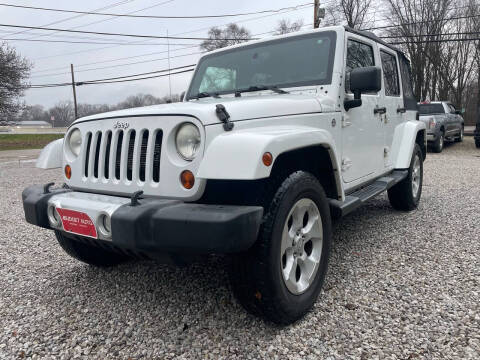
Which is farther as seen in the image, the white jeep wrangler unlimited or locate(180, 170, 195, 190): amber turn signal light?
locate(180, 170, 195, 190): amber turn signal light

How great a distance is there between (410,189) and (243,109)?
3.37 metres

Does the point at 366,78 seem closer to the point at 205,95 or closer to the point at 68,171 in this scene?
the point at 205,95

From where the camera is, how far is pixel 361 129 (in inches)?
135

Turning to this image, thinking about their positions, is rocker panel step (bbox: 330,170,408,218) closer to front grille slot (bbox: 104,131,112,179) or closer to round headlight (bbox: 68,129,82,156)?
front grille slot (bbox: 104,131,112,179)

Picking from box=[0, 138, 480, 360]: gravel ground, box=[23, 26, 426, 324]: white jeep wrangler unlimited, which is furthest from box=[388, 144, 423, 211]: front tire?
box=[23, 26, 426, 324]: white jeep wrangler unlimited

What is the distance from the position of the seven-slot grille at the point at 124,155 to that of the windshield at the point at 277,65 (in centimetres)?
125

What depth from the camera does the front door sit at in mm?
3166

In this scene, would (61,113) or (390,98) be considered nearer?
(390,98)

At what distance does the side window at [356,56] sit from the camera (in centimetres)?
318

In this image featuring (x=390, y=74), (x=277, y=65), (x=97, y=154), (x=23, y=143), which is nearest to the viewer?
(x=97, y=154)

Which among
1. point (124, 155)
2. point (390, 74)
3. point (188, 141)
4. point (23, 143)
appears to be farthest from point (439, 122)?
point (23, 143)

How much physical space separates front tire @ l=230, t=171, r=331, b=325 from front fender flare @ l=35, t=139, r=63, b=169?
1.63m

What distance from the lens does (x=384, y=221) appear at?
14.9 ft

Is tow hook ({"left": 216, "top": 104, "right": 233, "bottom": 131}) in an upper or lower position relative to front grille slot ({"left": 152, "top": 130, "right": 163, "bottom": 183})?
upper
